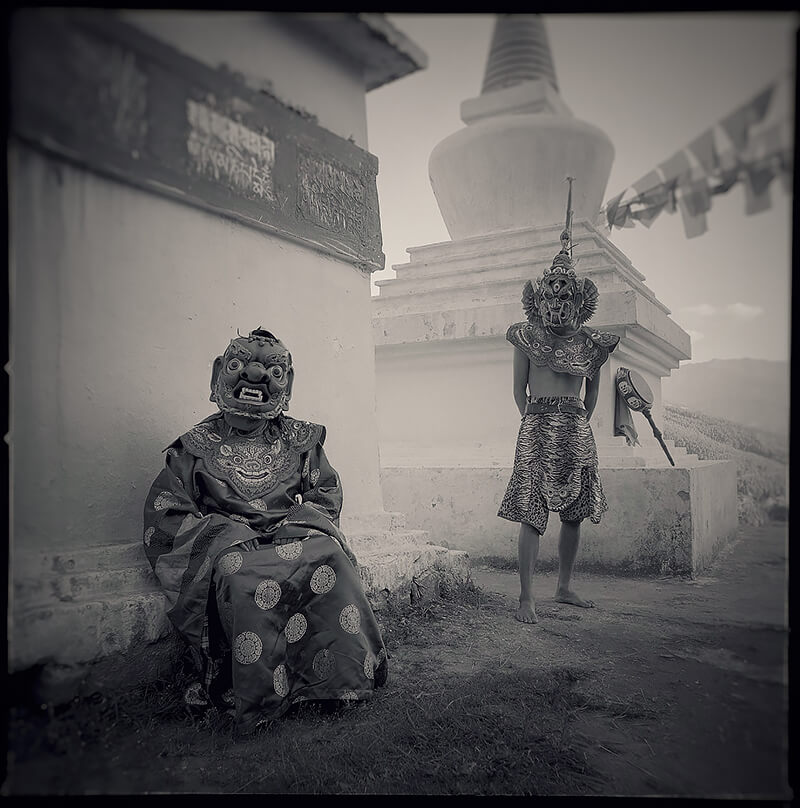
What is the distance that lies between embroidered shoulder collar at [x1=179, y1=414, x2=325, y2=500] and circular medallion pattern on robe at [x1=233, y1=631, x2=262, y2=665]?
59cm

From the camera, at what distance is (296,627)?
2424 millimetres

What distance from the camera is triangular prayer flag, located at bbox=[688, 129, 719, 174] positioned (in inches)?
88.4

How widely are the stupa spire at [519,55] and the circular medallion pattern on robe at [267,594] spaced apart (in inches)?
189

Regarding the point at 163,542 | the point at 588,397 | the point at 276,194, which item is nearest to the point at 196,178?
the point at 276,194

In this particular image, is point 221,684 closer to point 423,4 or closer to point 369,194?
point 423,4

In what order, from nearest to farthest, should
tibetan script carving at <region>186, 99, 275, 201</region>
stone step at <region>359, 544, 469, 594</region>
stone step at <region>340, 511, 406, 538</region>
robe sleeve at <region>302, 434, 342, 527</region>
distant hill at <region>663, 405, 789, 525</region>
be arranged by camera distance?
1. tibetan script carving at <region>186, 99, 275, 201</region>
2. robe sleeve at <region>302, 434, 342, 527</region>
3. stone step at <region>359, 544, 469, 594</region>
4. stone step at <region>340, 511, 406, 538</region>
5. distant hill at <region>663, 405, 789, 525</region>

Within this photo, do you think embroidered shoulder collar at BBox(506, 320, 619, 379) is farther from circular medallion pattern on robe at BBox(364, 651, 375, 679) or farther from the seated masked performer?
circular medallion pattern on robe at BBox(364, 651, 375, 679)

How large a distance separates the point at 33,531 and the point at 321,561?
3.29 feet

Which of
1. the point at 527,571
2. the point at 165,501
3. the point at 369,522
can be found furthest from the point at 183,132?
the point at 527,571

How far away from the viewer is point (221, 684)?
237 cm

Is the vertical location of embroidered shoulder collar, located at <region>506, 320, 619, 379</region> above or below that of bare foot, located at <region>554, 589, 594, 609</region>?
above

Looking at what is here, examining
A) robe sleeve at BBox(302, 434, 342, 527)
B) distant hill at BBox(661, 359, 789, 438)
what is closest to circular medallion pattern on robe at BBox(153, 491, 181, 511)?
robe sleeve at BBox(302, 434, 342, 527)

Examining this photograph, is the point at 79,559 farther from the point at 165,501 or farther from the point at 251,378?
the point at 251,378

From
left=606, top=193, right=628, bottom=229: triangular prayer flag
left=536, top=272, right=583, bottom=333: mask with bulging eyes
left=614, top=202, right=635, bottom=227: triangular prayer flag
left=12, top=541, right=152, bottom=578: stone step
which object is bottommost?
left=12, top=541, right=152, bottom=578: stone step
